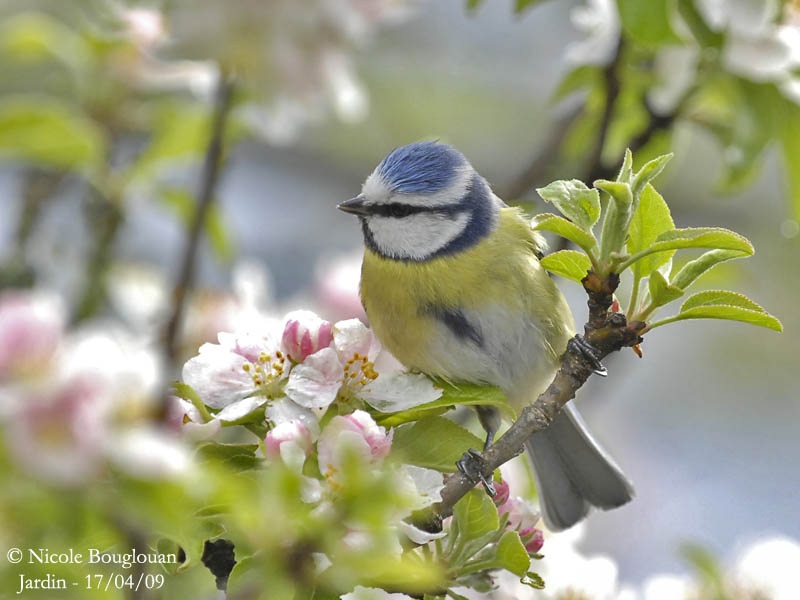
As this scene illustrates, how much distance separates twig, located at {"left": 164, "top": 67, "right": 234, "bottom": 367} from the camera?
1.00 meters

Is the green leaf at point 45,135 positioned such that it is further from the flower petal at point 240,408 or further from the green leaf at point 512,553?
the green leaf at point 512,553

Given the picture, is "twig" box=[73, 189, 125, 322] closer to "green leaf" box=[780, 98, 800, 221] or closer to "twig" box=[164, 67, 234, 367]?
"twig" box=[164, 67, 234, 367]

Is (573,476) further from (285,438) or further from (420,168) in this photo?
(285,438)

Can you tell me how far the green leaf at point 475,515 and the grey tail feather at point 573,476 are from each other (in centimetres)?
42

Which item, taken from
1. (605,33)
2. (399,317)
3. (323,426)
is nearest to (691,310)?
(323,426)

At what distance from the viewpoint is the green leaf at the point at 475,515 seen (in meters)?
0.66

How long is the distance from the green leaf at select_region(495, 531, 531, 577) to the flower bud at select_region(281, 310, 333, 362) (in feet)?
0.67

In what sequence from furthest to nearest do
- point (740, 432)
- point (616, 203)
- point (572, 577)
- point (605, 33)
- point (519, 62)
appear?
point (519, 62)
point (740, 432)
point (605, 33)
point (572, 577)
point (616, 203)

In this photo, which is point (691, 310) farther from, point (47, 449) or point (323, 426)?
point (47, 449)

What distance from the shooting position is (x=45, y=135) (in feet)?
4.31

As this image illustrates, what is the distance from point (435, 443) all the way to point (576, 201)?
20 cm

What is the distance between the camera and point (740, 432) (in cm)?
335

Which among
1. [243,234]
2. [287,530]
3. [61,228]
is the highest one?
[243,234]

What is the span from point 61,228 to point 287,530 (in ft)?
4.33
